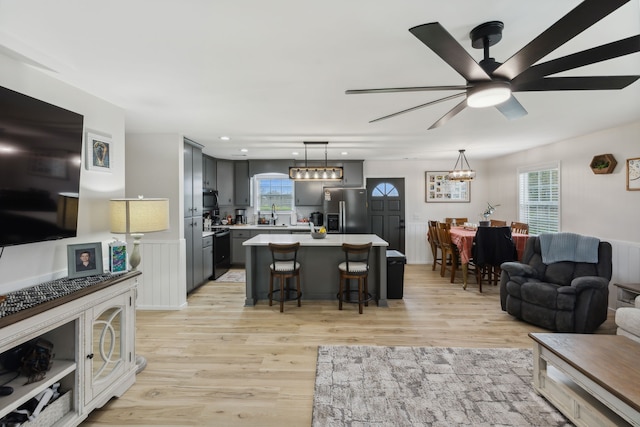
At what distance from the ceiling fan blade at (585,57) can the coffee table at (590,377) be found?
5.60 ft

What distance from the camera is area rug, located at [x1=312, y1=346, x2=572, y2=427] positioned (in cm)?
186

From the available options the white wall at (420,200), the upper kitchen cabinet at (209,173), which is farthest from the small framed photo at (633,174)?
the upper kitchen cabinet at (209,173)

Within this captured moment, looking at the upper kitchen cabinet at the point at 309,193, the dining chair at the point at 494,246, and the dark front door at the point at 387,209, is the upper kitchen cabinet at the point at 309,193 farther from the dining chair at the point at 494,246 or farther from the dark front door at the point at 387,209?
the dining chair at the point at 494,246

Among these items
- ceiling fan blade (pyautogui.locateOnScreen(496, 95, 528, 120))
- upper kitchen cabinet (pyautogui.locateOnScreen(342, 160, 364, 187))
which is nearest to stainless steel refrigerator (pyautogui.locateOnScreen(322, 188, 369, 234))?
upper kitchen cabinet (pyautogui.locateOnScreen(342, 160, 364, 187))

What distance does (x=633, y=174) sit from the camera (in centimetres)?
338

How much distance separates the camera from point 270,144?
4.56 metres

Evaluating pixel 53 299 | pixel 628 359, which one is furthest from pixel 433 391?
pixel 53 299


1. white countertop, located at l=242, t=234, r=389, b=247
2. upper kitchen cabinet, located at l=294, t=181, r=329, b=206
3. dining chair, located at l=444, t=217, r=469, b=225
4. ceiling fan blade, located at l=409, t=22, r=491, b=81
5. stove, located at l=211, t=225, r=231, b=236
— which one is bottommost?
white countertop, located at l=242, t=234, r=389, b=247

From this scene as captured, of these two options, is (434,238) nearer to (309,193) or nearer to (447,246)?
(447,246)

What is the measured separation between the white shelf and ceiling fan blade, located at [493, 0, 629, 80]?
293 centimetres

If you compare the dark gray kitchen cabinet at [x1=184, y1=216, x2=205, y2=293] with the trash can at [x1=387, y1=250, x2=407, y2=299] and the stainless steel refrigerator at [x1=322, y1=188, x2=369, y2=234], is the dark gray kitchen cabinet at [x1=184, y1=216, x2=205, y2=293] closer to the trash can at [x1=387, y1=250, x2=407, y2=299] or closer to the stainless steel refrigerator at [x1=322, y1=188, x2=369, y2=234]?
the stainless steel refrigerator at [x1=322, y1=188, x2=369, y2=234]

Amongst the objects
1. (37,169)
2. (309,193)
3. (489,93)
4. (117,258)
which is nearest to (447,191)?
(309,193)

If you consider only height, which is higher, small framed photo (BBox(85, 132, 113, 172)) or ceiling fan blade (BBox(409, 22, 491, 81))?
ceiling fan blade (BBox(409, 22, 491, 81))

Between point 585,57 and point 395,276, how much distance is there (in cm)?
325
